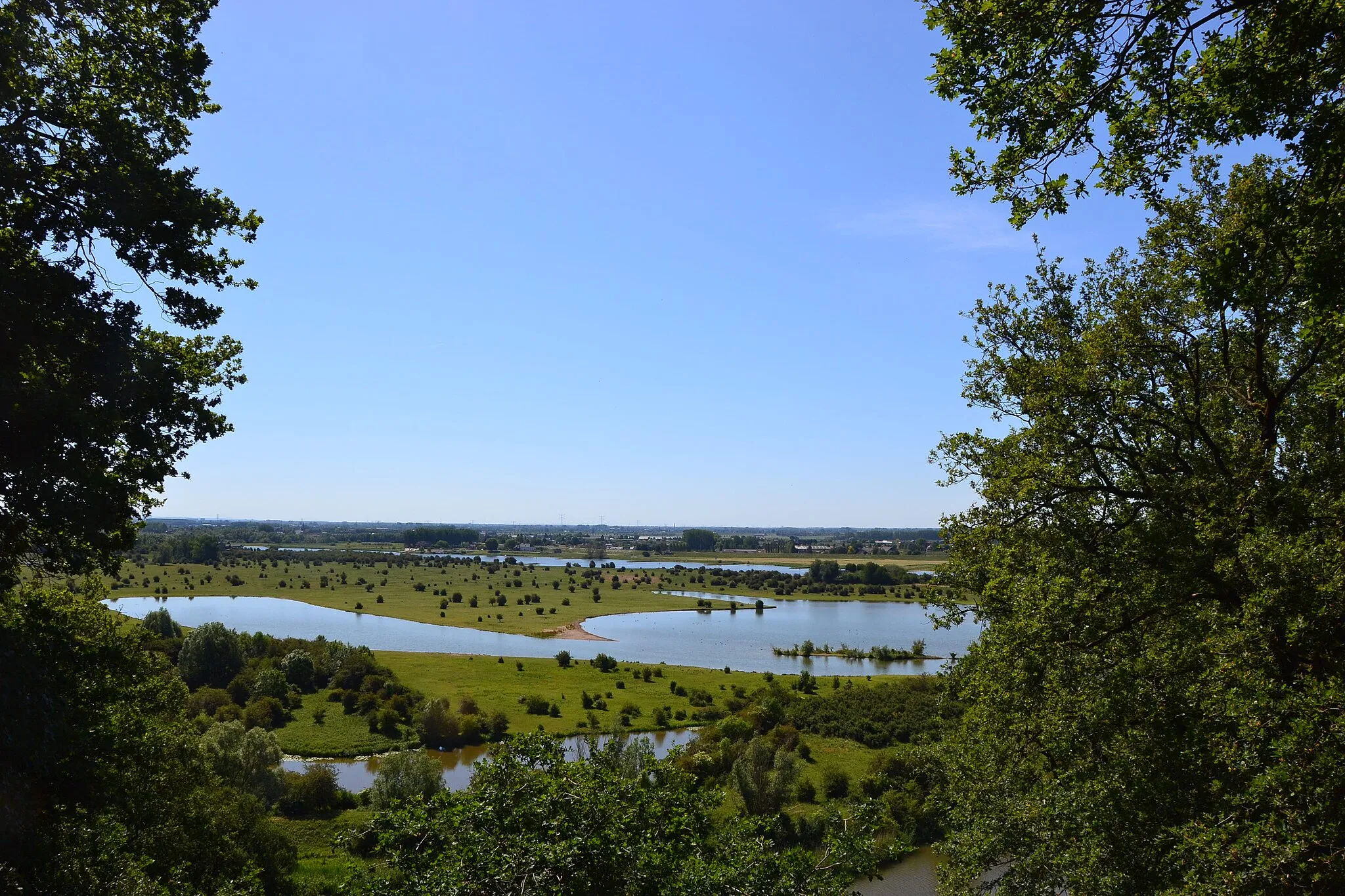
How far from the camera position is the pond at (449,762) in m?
33.3

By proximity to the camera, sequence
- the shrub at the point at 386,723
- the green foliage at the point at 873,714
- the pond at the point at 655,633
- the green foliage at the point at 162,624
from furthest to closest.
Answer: the pond at the point at 655,633
the green foliage at the point at 162,624
the shrub at the point at 386,723
the green foliage at the point at 873,714

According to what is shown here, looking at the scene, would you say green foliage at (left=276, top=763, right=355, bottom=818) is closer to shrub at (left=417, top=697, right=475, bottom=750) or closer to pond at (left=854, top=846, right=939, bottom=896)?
shrub at (left=417, top=697, right=475, bottom=750)

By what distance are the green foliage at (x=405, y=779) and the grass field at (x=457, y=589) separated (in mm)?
43941

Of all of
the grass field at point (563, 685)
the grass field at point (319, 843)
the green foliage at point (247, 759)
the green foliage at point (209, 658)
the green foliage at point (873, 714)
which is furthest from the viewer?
the green foliage at point (209, 658)

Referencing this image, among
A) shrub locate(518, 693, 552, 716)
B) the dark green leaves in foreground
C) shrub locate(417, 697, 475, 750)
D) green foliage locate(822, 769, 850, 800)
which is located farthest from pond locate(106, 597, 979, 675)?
the dark green leaves in foreground

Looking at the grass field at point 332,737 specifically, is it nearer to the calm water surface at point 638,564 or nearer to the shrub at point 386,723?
the shrub at point 386,723

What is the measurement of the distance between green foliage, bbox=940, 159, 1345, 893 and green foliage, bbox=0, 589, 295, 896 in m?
11.7

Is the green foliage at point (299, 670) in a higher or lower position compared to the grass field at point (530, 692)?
higher

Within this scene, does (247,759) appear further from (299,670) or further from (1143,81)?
(1143,81)

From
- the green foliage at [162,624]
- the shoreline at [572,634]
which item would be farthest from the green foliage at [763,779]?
the shoreline at [572,634]

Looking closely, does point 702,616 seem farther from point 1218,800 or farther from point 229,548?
point 229,548

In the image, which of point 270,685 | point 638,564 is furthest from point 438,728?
point 638,564

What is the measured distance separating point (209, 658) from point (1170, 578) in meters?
49.9

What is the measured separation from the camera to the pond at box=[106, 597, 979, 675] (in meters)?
62.6
